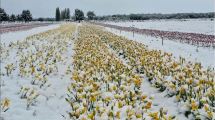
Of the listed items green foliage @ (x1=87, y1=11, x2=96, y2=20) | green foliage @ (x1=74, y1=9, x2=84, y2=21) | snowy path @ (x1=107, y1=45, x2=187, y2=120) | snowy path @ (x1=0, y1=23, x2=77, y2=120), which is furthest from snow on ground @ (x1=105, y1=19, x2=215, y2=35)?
green foliage @ (x1=87, y1=11, x2=96, y2=20)

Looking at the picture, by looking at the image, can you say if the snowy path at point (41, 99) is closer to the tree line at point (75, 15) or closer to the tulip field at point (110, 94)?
the tulip field at point (110, 94)

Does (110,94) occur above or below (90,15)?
below

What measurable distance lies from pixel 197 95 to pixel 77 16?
134 metres

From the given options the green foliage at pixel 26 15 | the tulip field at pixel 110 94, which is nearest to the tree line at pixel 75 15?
the green foliage at pixel 26 15

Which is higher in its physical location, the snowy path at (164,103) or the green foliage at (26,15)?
the green foliage at (26,15)

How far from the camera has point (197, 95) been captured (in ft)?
21.4

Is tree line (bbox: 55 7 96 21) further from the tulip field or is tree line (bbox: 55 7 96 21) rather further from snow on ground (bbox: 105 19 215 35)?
the tulip field

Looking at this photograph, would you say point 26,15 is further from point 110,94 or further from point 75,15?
point 110,94

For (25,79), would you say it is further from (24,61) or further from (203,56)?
(203,56)

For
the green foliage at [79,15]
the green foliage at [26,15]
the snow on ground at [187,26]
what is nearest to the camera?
the snow on ground at [187,26]

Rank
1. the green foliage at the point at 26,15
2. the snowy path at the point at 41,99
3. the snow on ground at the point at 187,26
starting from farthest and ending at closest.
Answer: the green foliage at the point at 26,15 → the snow on ground at the point at 187,26 → the snowy path at the point at 41,99

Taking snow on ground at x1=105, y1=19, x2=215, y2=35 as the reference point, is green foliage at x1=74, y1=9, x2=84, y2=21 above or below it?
above

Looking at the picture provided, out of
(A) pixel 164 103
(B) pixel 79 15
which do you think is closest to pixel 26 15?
(B) pixel 79 15

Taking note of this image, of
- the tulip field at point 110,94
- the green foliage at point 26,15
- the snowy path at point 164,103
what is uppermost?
the green foliage at point 26,15
